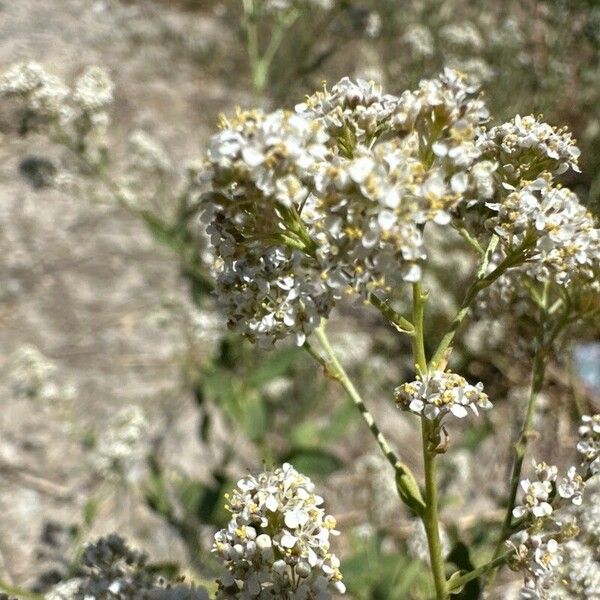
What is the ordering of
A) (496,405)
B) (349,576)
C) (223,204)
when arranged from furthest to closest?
(496,405), (349,576), (223,204)

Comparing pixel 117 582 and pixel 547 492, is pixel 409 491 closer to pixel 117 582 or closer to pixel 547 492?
pixel 547 492

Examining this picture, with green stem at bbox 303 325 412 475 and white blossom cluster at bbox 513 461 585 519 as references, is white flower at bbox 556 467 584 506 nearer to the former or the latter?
white blossom cluster at bbox 513 461 585 519

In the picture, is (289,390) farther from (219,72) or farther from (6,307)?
(219,72)

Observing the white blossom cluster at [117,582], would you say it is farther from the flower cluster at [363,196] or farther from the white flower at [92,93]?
the white flower at [92,93]

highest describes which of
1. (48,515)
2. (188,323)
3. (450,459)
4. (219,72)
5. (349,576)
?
(219,72)

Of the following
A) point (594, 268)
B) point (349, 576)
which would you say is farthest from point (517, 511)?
point (349, 576)

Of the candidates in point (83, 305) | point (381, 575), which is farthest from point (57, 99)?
point (381, 575)
